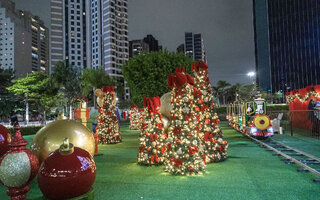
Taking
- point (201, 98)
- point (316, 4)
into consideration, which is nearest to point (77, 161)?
point (201, 98)

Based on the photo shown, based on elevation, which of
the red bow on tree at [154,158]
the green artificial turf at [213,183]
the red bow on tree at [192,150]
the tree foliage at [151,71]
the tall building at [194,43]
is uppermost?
the tall building at [194,43]

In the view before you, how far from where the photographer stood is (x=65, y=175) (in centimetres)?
344

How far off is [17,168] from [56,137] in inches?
55.8

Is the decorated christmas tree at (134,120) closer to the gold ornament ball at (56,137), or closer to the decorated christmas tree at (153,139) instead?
the decorated christmas tree at (153,139)

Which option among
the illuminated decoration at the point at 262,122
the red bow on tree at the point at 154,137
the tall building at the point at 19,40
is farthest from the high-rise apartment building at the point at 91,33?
the red bow on tree at the point at 154,137

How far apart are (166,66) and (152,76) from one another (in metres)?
1.78

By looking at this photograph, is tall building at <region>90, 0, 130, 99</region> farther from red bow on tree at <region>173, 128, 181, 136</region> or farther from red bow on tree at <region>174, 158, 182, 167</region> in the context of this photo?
red bow on tree at <region>174, 158, 182, 167</region>

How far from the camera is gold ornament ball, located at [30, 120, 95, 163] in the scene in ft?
17.5

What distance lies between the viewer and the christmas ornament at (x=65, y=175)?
3.44 metres

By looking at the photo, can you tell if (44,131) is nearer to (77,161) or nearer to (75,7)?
(77,161)

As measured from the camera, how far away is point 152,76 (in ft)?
75.7

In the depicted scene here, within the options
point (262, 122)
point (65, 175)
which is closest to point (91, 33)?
point (262, 122)

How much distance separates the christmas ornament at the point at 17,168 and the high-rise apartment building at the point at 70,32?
101771 millimetres

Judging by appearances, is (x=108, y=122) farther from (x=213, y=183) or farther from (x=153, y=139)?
(x=213, y=183)
